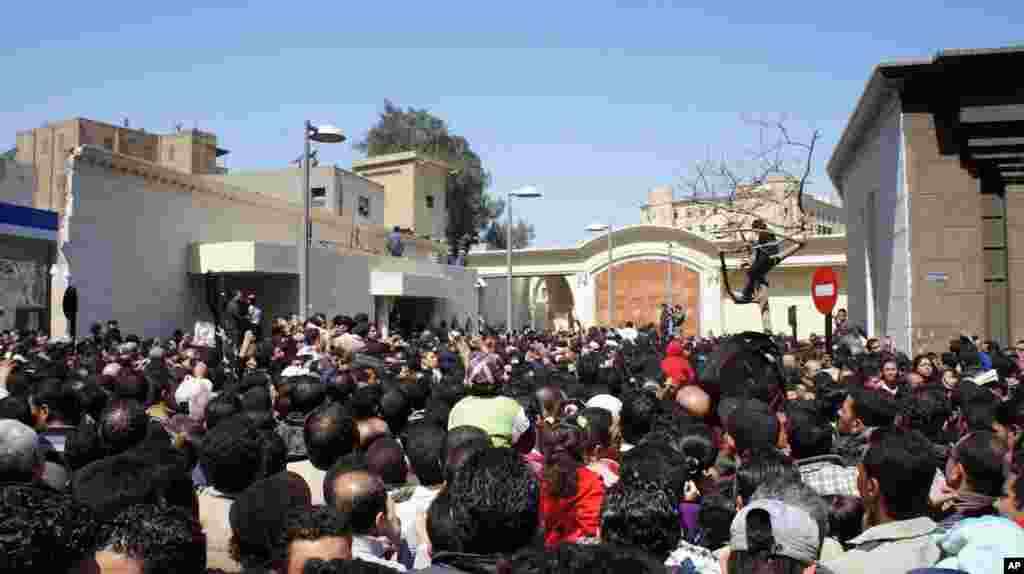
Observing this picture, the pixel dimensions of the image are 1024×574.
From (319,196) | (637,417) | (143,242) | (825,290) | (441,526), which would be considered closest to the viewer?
(441,526)

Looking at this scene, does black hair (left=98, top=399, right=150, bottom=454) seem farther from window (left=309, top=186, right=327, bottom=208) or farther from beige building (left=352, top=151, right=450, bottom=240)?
beige building (left=352, top=151, right=450, bottom=240)

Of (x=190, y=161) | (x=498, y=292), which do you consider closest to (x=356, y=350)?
(x=190, y=161)

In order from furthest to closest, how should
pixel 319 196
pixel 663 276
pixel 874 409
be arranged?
pixel 663 276
pixel 319 196
pixel 874 409

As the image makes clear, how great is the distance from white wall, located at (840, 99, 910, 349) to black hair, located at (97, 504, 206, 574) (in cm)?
1428

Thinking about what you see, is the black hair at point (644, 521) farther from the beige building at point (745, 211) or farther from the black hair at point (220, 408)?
the beige building at point (745, 211)

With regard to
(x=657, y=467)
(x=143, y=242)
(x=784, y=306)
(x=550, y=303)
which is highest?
(x=143, y=242)

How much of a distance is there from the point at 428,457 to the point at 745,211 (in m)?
5.82

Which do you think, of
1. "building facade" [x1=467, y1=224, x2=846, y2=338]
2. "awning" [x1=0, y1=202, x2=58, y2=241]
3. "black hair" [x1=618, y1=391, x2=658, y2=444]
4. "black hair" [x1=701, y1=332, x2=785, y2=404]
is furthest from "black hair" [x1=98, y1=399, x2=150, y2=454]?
"building facade" [x1=467, y1=224, x2=846, y2=338]

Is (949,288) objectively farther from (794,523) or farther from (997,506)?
(794,523)

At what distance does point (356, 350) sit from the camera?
11945mm

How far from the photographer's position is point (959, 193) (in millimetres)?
14609

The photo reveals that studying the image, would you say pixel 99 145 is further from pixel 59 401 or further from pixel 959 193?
pixel 59 401

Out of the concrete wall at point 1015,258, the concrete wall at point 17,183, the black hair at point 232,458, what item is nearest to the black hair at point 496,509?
the black hair at point 232,458

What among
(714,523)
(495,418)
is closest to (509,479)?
(714,523)
